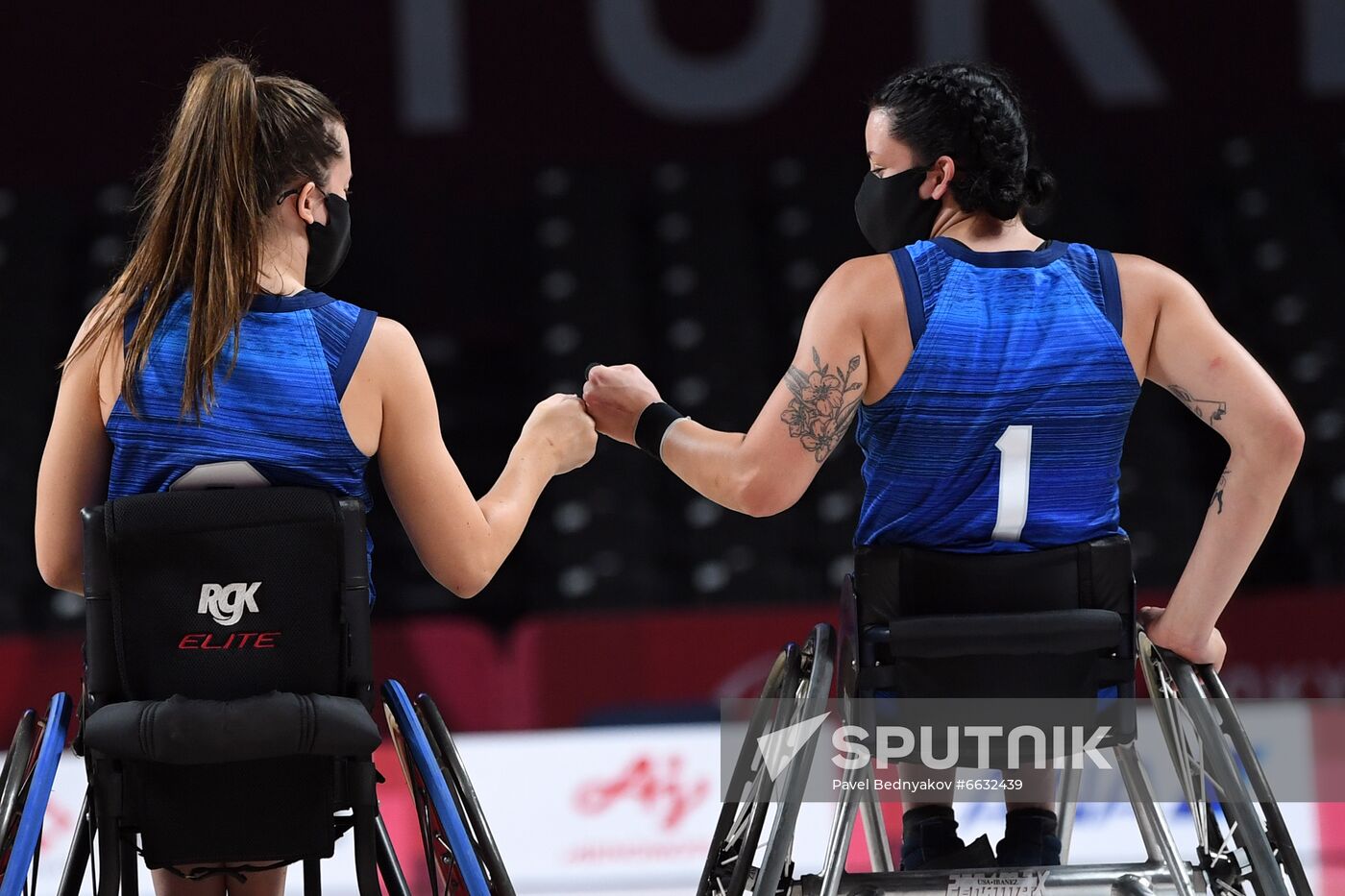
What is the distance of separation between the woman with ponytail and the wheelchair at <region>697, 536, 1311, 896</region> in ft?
1.86

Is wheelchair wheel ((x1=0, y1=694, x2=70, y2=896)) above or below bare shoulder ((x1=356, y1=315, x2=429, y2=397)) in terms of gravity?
below

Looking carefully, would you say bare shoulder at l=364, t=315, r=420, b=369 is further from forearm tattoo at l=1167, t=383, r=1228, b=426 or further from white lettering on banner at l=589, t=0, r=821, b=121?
white lettering on banner at l=589, t=0, r=821, b=121

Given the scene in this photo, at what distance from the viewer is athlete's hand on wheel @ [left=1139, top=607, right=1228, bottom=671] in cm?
252

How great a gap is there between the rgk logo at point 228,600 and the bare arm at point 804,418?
2.49 feet

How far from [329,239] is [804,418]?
0.76m

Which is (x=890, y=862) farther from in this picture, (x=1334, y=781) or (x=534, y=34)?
(x=534, y=34)

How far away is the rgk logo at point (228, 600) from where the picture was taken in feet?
7.12

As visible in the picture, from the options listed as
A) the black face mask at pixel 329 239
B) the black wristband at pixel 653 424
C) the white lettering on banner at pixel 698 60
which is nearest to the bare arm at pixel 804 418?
the black wristband at pixel 653 424

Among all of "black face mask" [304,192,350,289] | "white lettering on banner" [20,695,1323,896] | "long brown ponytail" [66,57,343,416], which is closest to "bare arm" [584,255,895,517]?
"black face mask" [304,192,350,289]

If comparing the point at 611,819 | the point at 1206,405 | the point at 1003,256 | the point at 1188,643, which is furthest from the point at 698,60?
the point at 1188,643

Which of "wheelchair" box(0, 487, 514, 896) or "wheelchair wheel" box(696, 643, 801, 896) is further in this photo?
"wheelchair wheel" box(696, 643, 801, 896)

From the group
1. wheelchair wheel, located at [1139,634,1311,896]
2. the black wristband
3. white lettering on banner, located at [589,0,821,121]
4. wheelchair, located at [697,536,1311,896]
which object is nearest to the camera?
wheelchair wheel, located at [1139,634,1311,896]

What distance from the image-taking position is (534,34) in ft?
25.8

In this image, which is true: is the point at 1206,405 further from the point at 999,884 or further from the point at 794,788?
the point at 794,788
